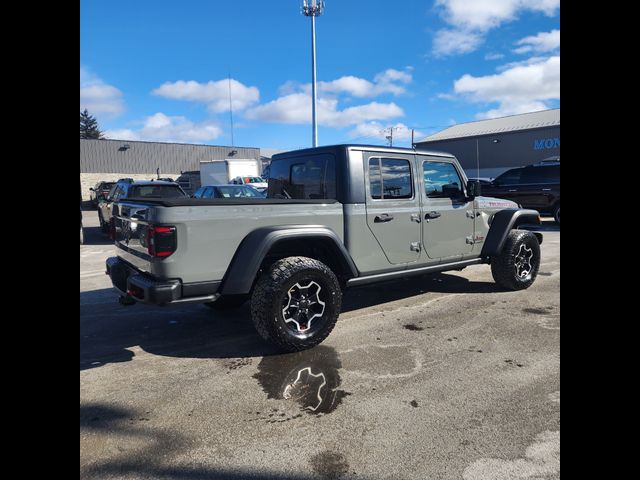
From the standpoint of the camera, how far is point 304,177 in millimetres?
4969

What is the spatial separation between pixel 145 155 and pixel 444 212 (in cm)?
4012

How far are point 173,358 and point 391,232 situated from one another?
2469 mm

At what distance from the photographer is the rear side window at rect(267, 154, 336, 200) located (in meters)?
4.63

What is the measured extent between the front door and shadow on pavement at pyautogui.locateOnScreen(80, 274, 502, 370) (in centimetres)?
96

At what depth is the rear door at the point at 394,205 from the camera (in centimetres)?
460

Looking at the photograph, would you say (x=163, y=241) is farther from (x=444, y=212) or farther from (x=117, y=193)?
(x=117, y=193)

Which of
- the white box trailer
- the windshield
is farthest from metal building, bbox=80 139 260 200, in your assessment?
the windshield

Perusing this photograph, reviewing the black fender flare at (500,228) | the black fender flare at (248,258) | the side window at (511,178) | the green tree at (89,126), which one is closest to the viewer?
the black fender flare at (248,258)

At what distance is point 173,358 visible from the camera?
398cm

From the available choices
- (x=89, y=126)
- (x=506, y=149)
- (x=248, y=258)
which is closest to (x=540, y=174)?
(x=248, y=258)

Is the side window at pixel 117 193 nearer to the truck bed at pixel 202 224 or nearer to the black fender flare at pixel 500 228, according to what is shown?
the truck bed at pixel 202 224

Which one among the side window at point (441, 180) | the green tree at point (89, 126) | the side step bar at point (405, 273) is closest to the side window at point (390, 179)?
A: the side window at point (441, 180)

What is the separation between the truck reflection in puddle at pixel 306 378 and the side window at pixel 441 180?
7.57ft
